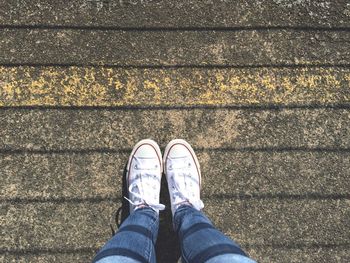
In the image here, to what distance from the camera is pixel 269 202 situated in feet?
8.34

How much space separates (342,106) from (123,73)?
131cm

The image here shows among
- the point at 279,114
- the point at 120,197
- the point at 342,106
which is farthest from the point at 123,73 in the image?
the point at 342,106

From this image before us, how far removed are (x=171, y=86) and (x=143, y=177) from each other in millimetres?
554

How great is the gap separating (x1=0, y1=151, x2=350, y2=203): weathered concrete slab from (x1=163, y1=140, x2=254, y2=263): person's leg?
8 cm

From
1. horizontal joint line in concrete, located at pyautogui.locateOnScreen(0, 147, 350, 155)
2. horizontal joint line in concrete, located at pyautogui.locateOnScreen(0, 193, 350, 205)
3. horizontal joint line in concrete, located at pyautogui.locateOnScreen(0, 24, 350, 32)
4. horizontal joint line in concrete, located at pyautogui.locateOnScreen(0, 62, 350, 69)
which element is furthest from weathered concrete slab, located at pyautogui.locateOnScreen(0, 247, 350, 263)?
horizontal joint line in concrete, located at pyautogui.locateOnScreen(0, 24, 350, 32)

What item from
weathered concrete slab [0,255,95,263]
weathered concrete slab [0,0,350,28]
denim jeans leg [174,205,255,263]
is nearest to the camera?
denim jeans leg [174,205,255,263]

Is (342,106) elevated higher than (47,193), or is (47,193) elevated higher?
(342,106)

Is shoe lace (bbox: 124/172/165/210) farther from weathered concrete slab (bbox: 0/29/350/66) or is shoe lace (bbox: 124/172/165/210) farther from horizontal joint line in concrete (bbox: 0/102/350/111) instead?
weathered concrete slab (bbox: 0/29/350/66)

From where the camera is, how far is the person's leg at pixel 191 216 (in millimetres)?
1977

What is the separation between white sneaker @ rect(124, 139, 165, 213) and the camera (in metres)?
2.48

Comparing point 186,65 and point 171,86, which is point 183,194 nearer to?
point 171,86

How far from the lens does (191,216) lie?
232 centimetres

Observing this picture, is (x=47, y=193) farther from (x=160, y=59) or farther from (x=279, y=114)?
(x=279, y=114)

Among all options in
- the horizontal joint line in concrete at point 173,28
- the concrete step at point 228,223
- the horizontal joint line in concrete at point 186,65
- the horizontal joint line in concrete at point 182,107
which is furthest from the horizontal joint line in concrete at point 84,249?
the horizontal joint line in concrete at point 173,28
